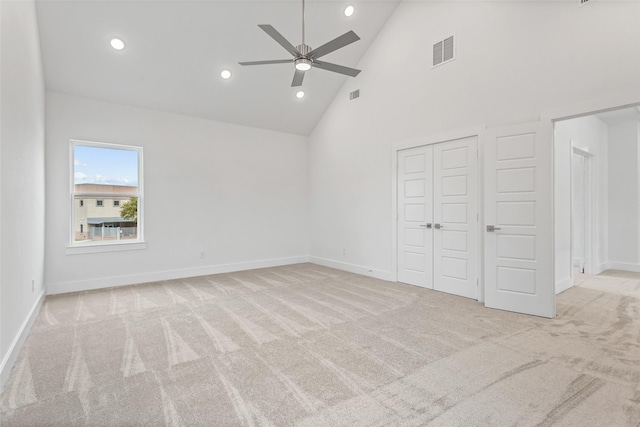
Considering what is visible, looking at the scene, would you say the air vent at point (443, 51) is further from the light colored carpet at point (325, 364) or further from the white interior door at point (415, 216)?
the light colored carpet at point (325, 364)

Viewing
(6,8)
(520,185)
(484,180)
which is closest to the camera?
(6,8)

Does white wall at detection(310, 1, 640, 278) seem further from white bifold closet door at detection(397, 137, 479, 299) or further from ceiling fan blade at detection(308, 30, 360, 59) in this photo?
ceiling fan blade at detection(308, 30, 360, 59)

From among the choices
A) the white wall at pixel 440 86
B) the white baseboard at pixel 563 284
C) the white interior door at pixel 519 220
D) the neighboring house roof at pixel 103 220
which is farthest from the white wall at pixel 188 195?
the white baseboard at pixel 563 284

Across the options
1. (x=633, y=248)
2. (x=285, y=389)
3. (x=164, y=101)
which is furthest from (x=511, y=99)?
(x=164, y=101)

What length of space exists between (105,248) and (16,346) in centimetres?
259

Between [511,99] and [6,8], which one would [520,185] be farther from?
[6,8]

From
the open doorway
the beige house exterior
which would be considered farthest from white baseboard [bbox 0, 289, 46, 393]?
the open doorway

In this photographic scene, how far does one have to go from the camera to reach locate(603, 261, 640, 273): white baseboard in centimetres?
618

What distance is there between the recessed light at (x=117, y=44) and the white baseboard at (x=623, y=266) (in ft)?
32.8

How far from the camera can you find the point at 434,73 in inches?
185

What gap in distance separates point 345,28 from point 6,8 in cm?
436

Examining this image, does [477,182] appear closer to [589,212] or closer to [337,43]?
[337,43]

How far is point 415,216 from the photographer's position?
504 cm

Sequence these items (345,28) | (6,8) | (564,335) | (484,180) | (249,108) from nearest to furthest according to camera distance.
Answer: (6,8)
(564,335)
(484,180)
(345,28)
(249,108)
